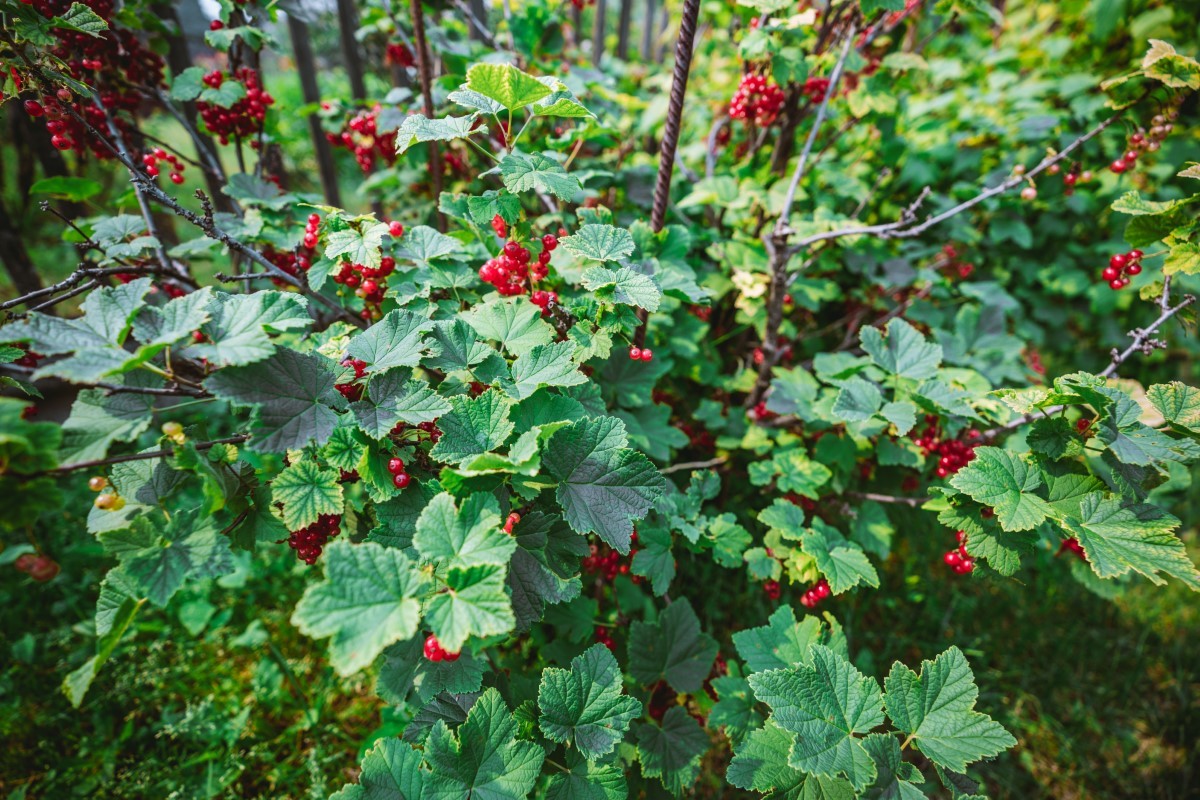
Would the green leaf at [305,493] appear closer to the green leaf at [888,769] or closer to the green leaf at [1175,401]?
the green leaf at [888,769]

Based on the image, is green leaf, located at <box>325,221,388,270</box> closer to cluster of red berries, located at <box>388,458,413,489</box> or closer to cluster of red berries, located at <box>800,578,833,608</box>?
cluster of red berries, located at <box>388,458,413,489</box>

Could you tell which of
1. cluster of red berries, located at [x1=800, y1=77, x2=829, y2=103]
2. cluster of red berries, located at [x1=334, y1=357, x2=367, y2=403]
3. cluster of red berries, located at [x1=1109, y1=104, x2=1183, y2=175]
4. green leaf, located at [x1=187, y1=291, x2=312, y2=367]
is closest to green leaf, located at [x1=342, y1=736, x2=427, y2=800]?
cluster of red berries, located at [x1=334, y1=357, x2=367, y2=403]

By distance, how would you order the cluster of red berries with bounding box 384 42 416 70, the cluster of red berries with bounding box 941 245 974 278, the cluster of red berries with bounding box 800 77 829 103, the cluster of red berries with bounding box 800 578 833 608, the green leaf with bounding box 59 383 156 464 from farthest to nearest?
the cluster of red berries with bounding box 941 245 974 278 → the cluster of red berries with bounding box 384 42 416 70 → the cluster of red berries with bounding box 800 77 829 103 → the cluster of red berries with bounding box 800 578 833 608 → the green leaf with bounding box 59 383 156 464

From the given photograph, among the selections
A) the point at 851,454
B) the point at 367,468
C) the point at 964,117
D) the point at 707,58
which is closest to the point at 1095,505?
the point at 851,454

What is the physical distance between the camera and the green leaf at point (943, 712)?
50.1 inches

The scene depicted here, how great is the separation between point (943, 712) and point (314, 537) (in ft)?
5.09

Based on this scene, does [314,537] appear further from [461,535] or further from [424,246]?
[424,246]

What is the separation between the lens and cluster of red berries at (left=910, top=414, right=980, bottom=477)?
1.88m

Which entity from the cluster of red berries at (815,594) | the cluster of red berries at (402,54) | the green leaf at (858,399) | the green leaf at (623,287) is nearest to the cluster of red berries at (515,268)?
the green leaf at (623,287)

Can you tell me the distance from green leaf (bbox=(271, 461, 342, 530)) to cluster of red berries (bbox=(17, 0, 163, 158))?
1204 mm

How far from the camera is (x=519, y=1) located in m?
2.85

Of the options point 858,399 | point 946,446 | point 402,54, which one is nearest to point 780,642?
point 858,399

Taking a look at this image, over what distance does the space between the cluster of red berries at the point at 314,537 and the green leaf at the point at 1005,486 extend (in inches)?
61.1

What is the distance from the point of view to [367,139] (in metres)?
2.46
